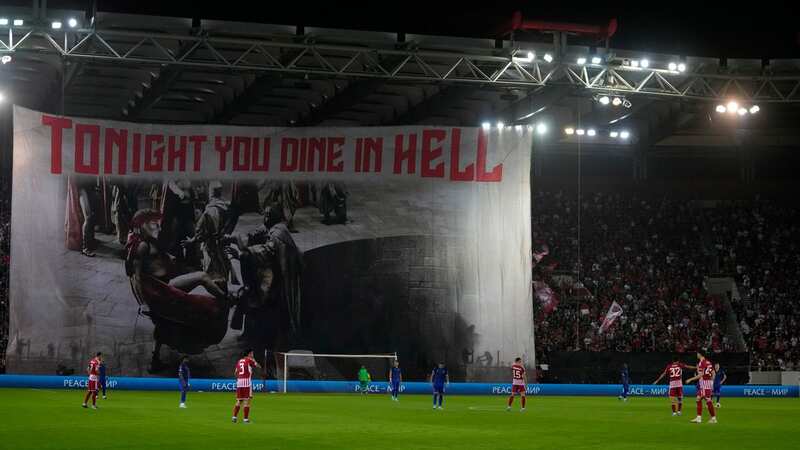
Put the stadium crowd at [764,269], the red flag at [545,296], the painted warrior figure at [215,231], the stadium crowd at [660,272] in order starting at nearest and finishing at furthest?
the painted warrior figure at [215,231] → the stadium crowd at [660,272] → the red flag at [545,296] → the stadium crowd at [764,269]

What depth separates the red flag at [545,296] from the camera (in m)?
50.0

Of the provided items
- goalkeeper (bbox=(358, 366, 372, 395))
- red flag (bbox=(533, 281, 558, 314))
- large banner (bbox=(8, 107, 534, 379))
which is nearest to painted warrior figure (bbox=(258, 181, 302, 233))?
large banner (bbox=(8, 107, 534, 379))

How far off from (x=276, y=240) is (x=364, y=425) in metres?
18.7

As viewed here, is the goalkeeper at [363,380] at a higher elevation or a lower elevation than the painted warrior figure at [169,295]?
lower

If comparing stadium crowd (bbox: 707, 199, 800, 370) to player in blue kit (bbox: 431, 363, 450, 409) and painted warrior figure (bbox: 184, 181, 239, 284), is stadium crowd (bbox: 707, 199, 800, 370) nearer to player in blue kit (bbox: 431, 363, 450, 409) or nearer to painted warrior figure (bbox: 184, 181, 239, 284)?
player in blue kit (bbox: 431, 363, 450, 409)

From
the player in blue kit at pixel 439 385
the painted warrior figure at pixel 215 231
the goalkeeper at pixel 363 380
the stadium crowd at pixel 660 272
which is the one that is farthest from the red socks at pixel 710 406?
the painted warrior figure at pixel 215 231

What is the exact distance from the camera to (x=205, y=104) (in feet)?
156

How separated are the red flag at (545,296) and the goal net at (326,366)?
10307mm

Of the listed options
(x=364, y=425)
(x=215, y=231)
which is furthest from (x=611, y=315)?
(x=364, y=425)

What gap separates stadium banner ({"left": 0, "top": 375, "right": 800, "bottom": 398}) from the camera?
127 feet

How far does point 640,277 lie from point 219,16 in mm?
27853

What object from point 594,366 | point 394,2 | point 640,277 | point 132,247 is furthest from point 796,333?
point 132,247

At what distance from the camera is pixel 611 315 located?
4812 cm

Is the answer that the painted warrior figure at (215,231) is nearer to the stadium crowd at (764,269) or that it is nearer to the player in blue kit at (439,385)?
the player in blue kit at (439,385)
